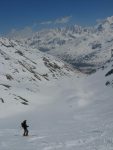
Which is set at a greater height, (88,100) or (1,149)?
(88,100)

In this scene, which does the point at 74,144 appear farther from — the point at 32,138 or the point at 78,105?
the point at 78,105

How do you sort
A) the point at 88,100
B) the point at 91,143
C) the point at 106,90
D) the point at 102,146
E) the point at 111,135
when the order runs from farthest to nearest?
the point at 106,90 → the point at 88,100 → the point at 111,135 → the point at 91,143 → the point at 102,146

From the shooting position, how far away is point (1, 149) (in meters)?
31.2

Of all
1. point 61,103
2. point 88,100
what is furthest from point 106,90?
point 61,103

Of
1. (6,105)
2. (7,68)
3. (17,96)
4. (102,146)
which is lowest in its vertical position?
(102,146)

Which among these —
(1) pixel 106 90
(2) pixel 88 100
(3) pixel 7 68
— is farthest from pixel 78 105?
(3) pixel 7 68

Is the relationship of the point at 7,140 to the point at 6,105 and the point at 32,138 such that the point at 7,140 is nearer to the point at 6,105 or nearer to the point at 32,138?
the point at 32,138

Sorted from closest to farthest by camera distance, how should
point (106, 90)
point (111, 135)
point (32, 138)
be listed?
point (111, 135)
point (32, 138)
point (106, 90)

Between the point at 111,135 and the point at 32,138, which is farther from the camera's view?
the point at 32,138

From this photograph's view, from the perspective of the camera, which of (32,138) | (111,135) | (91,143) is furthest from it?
(32,138)

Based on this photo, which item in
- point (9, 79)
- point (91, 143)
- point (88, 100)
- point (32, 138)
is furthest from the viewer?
point (9, 79)

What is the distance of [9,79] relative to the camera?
150375 mm

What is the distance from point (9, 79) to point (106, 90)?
5351 cm

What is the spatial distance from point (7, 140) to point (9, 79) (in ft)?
376
